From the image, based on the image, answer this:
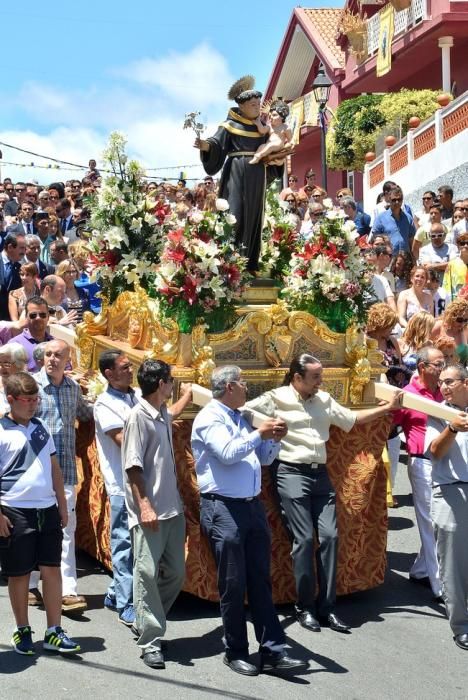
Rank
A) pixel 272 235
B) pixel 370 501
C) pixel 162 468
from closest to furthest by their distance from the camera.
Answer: pixel 162 468
pixel 370 501
pixel 272 235

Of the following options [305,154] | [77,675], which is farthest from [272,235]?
[305,154]

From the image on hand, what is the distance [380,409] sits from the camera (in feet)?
24.0

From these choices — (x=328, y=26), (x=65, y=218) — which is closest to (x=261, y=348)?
(x=65, y=218)

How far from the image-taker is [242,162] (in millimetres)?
7992

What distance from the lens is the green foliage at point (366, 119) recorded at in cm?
2659

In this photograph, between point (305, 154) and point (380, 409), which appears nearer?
point (380, 409)

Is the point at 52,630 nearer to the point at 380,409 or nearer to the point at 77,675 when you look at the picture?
the point at 77,675

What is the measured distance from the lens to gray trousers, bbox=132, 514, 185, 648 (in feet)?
20.6

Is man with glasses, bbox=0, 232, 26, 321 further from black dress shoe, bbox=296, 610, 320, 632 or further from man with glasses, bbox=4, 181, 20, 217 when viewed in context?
man with glasses, bbox=4, 181, 20, 217

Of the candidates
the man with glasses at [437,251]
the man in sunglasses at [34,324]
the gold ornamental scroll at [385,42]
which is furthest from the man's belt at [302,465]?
the gold ornamental scroll at [385,42]

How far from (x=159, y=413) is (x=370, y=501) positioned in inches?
79.2

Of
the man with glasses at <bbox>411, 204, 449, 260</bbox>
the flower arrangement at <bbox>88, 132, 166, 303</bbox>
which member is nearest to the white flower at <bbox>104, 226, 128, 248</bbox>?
the flower arrangement at <bbox>88, 132, 166, 303</bbox>

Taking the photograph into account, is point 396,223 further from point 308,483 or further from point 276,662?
point 276,662

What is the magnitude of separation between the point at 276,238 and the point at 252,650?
334cm
